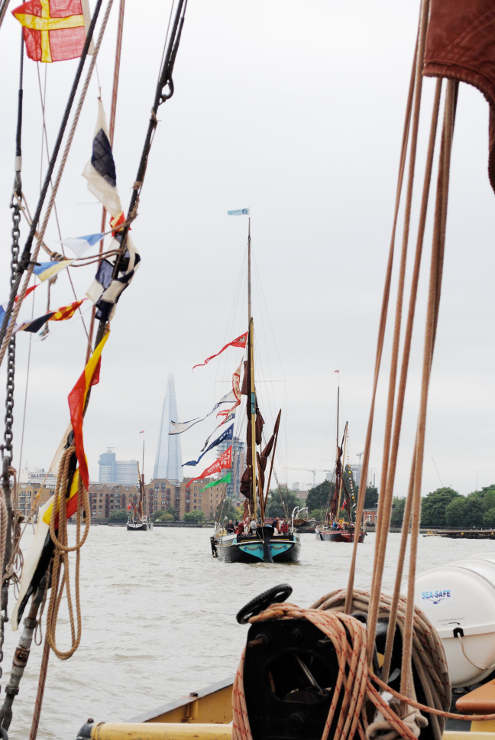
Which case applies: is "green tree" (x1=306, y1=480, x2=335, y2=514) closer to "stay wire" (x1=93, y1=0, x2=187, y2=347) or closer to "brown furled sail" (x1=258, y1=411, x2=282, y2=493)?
"brown furled sail" (x1=258, y1=411, x2=282, y2=493)

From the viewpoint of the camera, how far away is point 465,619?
6680mm

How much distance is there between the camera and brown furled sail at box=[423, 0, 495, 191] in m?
2.21

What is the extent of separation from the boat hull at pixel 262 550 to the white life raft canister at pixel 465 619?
33644 millimetres

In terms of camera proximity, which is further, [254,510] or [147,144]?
[254,510]

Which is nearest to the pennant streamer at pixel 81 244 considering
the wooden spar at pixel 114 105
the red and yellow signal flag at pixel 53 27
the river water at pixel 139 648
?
the wooden spar at pixel 114 105

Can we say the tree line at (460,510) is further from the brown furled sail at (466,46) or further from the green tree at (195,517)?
the brown furled sail at (466,46)

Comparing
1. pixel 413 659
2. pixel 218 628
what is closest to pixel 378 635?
pixel 413 659

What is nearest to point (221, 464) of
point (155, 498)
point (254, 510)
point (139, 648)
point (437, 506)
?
point (254, 510)

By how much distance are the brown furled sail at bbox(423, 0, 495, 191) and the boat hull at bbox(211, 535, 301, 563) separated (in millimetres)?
38762

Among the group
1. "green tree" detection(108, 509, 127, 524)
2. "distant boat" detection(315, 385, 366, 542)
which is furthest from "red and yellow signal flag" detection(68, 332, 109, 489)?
"green tree" detection(108, 509, 127, 524)

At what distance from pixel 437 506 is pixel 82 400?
464 ft

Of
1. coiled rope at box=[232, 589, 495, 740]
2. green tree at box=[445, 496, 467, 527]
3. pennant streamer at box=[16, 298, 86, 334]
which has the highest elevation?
pennant streamer at box=[16, 298, 86, 334]

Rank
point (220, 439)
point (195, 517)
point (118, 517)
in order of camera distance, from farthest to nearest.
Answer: point (118, 517)
point (195, 517)
point (220, 439)

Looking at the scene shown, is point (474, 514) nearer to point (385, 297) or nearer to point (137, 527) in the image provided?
point (137, 527)
